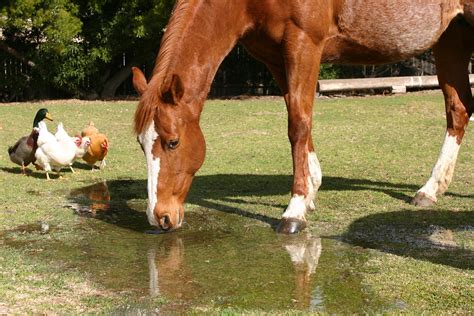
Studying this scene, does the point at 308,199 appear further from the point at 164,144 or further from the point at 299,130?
the point at 164,144

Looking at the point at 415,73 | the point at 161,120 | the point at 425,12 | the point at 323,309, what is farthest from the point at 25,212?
the point at 415,73

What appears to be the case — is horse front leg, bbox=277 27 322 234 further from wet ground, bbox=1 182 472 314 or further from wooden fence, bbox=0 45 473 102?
wooden fence, bbox=0 45 473 102

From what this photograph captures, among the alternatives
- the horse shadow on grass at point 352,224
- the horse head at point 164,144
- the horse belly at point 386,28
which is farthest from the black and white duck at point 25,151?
the horse belly at point 386,28

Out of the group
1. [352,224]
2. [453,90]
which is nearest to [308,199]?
[352,224]

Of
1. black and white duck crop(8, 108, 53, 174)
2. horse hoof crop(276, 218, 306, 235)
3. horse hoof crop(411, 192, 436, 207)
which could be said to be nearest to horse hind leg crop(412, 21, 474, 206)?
horse hoof crop(411, 192, 436, 207)

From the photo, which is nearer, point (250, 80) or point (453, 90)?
point (453, 90)

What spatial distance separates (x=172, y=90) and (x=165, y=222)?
924 mm

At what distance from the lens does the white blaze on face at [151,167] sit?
5.53m

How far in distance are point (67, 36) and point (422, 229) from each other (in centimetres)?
1431

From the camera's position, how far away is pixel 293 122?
6.28 m

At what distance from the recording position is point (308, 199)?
654 centimetres

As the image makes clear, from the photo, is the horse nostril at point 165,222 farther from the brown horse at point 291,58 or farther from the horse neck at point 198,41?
the horse neck at point 198,41

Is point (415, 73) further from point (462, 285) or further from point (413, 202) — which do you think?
point (462, 285)

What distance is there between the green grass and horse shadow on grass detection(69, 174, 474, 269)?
0.6 inches
